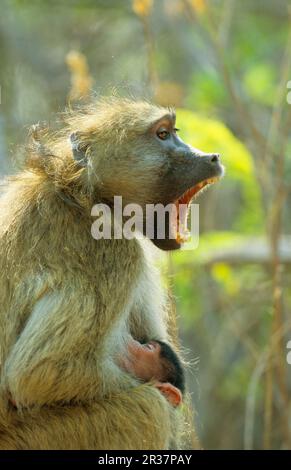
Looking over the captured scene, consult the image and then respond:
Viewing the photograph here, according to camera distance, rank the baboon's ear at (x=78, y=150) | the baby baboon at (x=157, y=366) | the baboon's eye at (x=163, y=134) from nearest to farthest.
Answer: the baby baboon at (x=157, y=366)
the baboon's ear at (x=78, y=150)
the baboon's eye at (x=163, y=134)

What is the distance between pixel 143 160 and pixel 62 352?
1.27m

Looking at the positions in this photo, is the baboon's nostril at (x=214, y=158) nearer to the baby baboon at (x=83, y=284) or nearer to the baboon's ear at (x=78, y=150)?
the baby baboon at (x=83, y=284)

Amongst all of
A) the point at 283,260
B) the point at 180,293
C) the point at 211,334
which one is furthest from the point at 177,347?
the point at 211,334

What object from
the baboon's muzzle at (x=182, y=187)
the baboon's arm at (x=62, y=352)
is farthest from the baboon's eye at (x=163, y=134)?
the baboon's arm at (x=62, y=352)

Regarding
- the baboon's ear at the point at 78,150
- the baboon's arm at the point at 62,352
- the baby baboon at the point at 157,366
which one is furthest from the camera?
the baboon's ear at the point at 78,150

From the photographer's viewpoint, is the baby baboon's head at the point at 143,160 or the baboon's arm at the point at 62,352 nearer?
the baboon's arm at the point at 62,352

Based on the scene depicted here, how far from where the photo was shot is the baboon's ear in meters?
5.19

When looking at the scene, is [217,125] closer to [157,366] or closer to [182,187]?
[182,187]

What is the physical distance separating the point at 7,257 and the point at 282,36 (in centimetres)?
1028

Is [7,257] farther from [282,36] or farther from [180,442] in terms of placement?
[282,36]

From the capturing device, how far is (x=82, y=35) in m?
13.8

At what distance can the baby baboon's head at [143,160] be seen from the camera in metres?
5.23

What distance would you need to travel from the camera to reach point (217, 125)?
25.5 ft

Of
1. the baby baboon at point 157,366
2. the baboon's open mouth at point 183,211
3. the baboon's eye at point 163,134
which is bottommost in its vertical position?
the baby baboon at point 157,366
